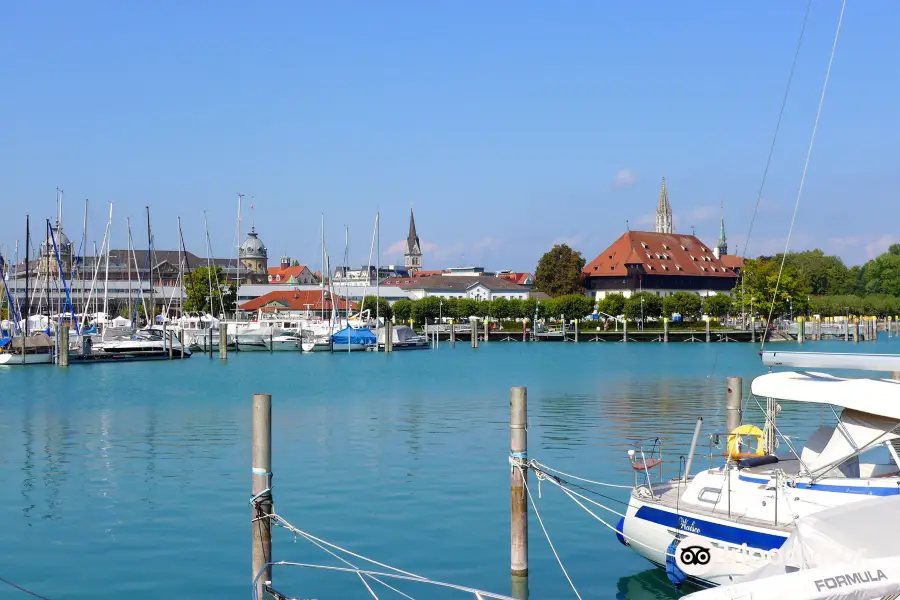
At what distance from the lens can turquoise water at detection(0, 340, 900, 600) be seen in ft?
59.7

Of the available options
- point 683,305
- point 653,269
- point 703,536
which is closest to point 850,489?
point 703,536

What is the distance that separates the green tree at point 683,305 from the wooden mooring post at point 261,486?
136 meters

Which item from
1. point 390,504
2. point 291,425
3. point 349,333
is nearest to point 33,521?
point 390,504

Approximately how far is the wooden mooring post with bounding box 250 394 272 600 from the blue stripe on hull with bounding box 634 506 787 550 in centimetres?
629

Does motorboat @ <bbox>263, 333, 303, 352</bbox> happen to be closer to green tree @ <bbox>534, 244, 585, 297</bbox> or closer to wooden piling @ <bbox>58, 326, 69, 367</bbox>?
wooden piling @ <bbox>58, 326, 69, 367</bbox>

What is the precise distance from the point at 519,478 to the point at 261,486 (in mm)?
3956

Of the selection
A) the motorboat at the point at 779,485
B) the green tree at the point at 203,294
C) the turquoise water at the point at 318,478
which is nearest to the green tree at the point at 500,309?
the green tree at the point at 203,294

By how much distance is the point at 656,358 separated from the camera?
91.1 m

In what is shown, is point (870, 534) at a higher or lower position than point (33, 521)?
higher

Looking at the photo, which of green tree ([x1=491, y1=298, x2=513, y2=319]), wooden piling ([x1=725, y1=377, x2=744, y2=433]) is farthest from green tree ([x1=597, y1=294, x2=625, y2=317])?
wooden piling ([x1=725, y1=377, x2=744, y2=433])

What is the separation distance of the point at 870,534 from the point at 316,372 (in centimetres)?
6407

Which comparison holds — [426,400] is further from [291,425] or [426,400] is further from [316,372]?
[316,372]

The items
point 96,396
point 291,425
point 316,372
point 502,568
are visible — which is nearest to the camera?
point 502,568

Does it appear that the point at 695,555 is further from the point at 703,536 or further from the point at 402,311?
the point at 402,311
